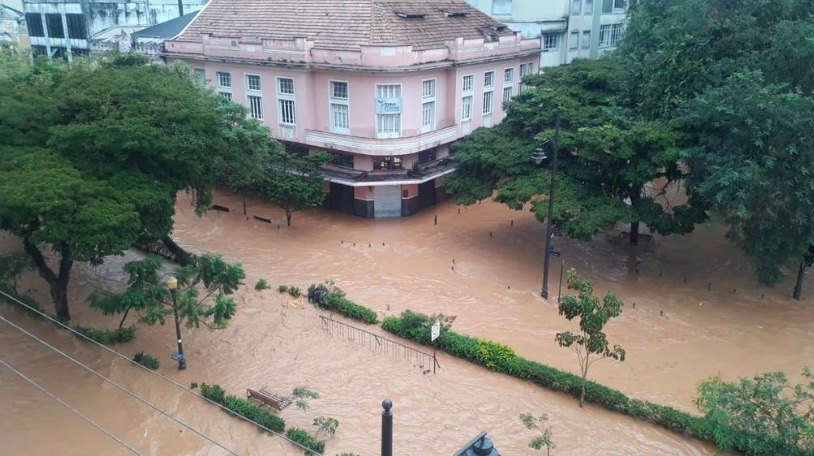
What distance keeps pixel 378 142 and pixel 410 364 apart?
1311 cm

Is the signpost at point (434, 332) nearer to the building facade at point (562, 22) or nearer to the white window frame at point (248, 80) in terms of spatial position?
the white window frame at point (248, 80)

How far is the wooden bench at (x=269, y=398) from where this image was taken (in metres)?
15.8

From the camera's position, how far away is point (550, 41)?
40.4 m

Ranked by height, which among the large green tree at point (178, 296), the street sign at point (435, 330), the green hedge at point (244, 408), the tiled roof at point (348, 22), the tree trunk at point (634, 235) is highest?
the tiled roof at point (348, 22)

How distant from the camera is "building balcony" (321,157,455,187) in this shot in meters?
29.0

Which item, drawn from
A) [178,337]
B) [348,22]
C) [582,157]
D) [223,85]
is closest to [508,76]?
[348,22]

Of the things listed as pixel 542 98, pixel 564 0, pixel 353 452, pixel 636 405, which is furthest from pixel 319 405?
pixel 564 0

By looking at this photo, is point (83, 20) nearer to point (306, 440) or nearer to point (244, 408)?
point (244, 408)

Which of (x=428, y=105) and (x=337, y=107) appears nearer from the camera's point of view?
(x=337, y=107)

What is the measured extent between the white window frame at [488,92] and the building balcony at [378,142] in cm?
362

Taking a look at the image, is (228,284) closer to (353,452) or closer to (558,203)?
(353,452)

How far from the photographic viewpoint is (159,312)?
56.1ft

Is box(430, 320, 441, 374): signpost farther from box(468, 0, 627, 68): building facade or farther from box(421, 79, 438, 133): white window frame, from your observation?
box(468, 0, 627, 68): building facade

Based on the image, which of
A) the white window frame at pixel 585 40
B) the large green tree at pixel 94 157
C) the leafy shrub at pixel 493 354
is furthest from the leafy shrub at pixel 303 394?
the white window frame at pixel 585 40
